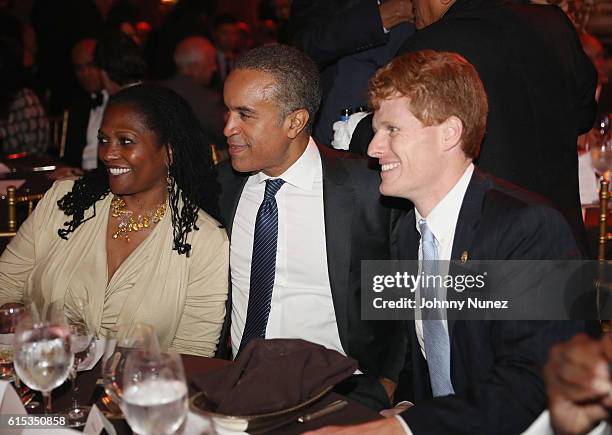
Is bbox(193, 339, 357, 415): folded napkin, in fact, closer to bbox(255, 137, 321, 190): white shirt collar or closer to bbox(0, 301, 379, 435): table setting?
bbox(0, 301, 379, 435): table setting

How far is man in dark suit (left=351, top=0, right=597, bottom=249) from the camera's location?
9.33 feet

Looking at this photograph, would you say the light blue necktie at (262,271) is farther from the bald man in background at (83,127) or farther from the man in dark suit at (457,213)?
the bald man in background at (83,127)

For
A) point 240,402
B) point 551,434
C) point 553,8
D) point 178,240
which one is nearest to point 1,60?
point 178,240

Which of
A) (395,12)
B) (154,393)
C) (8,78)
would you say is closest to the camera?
(154,393)

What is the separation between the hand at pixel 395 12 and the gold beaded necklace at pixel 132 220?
1234 mm

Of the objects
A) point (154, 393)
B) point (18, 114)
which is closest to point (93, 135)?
point (18, 114)

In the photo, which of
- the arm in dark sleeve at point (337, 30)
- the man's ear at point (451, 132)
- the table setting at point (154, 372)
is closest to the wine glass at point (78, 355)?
the table setting at point (154, 372)

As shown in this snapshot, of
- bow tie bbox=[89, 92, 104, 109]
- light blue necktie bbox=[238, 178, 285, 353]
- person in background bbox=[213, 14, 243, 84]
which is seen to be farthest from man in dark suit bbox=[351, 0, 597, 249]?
person in background bbox=[213, 14, 243, 84]

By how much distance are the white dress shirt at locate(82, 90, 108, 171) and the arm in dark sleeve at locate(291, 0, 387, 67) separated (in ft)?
7.71

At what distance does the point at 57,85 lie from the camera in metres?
9.16

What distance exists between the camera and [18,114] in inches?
236

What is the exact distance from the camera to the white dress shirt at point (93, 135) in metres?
5.75

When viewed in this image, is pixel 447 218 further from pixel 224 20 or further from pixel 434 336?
pixel 224 20

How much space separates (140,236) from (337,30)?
4.12 ft
